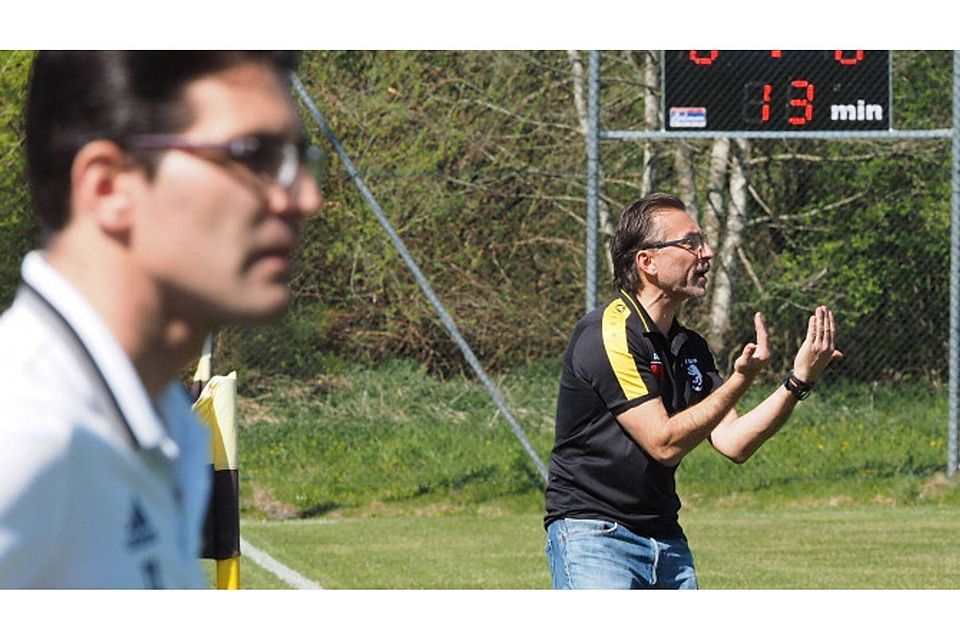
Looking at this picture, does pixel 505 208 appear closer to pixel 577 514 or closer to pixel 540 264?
pixel 540 264

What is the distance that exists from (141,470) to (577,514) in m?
3.53

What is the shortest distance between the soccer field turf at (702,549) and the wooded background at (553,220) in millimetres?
1825

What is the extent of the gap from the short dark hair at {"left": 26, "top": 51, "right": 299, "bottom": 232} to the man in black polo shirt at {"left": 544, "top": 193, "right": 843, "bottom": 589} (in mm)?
3380

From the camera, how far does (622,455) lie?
195 inches

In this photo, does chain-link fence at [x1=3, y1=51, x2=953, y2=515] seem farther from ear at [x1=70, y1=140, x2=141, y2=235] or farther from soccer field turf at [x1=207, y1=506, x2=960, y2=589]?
ear at [x1=70, y1=140, x2=141, y2=235]

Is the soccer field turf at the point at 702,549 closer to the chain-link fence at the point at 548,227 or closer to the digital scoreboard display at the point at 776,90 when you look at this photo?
the chain-link fence at the point at 548,227

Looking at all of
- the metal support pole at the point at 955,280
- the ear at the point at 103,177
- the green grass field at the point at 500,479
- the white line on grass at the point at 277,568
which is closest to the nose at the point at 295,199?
the ear at the point at 103,177

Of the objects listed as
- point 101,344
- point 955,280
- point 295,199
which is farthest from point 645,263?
point 955,280

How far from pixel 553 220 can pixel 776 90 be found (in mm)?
2732

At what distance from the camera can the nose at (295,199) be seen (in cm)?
151

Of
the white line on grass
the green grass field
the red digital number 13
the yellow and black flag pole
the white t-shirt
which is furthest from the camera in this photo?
the red digital number 13

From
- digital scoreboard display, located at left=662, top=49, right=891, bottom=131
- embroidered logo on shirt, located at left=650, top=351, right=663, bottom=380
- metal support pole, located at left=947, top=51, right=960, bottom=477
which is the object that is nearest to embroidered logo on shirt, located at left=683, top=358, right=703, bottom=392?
embroidered logo on shirt, located at left=650, top=351, right=663, bottom=380

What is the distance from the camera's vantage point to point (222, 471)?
6480 mm

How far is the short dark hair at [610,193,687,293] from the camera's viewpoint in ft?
17.3
